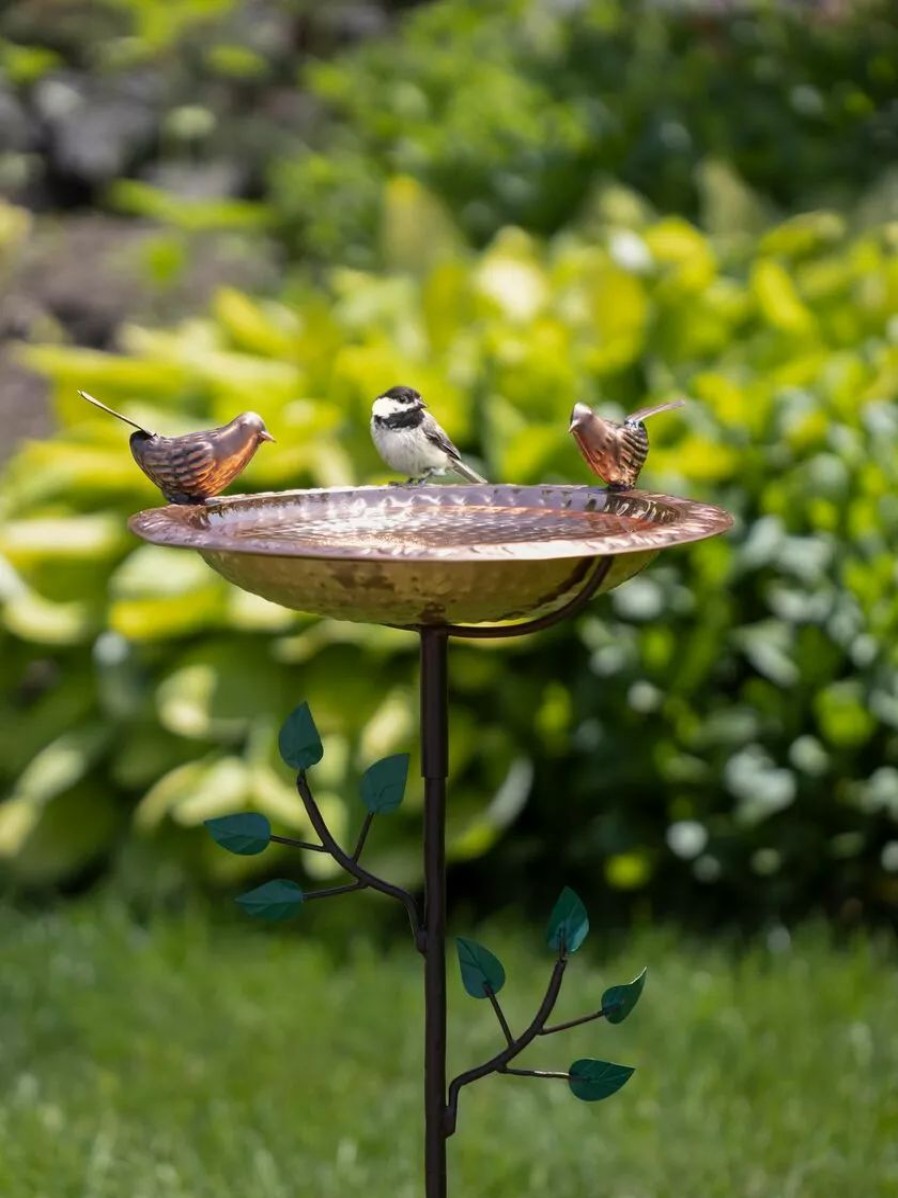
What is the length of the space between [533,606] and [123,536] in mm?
2284

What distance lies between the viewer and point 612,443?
182cm

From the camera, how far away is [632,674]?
3318 millimetres

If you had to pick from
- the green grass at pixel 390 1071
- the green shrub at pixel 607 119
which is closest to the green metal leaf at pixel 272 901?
the green grass at pixel 390 1071

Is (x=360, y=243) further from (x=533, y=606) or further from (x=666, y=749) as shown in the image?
(x=533, y=606)

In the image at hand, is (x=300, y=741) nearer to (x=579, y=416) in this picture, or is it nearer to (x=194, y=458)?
(x=194, y=458)

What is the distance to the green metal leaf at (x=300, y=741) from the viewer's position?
67.2 inches

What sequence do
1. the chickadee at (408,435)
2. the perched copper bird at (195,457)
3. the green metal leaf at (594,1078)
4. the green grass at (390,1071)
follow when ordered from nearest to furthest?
the green metal leaf at (594,1078)
the perched copper bird at (195,457)
the chickadee at (408,435)
the green grass at (390,1071)

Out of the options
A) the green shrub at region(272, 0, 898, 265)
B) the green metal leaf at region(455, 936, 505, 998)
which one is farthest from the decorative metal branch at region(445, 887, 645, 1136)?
the green shrub at region(272, 0, 898, 265)

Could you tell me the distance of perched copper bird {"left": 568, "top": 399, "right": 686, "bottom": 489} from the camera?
179 cm

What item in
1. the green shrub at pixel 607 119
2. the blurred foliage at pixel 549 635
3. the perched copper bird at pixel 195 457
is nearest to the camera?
the perched copper bird at pixel 195 457

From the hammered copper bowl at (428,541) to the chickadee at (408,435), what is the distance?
0.13ft

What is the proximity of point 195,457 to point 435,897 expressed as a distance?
0.55 meters

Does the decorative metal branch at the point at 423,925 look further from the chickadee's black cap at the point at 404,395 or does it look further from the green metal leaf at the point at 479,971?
the chickadee's black cap at the point at 404,395

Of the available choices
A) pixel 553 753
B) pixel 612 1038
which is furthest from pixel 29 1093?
pixel 553 753
